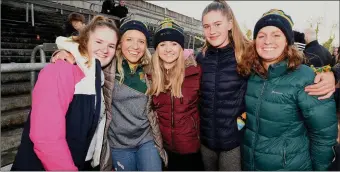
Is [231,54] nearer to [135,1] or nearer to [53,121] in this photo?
[53,121]

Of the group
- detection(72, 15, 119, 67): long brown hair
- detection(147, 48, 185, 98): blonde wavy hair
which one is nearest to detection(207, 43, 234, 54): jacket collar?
detection(147, 48, 185, 98): blonde wavy hair

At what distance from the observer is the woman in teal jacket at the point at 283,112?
6.81 feet

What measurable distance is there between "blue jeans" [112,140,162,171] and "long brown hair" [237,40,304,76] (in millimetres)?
1344

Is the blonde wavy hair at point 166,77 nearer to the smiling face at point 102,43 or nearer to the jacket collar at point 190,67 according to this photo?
the jacket collar at point 190,67

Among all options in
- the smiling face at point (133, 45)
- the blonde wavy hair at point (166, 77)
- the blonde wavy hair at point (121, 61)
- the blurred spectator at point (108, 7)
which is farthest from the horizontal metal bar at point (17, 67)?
the blurred spectator at point (108, 7)

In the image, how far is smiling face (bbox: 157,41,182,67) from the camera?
118 inches

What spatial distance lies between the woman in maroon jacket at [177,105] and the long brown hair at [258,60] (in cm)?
54

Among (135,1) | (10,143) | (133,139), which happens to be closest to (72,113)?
(133,139)

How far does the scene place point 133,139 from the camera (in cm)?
279

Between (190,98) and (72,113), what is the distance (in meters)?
1.32

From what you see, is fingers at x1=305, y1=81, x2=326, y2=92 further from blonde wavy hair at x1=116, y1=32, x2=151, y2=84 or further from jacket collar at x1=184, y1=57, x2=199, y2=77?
blonde wavy hair at x1=116, y1=32, x2=151, y2=84

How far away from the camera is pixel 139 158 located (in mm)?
2834

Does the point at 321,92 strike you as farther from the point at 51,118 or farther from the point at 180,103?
the point at 51,118

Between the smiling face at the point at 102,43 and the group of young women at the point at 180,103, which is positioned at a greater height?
the smiling face at the point at 102,43
